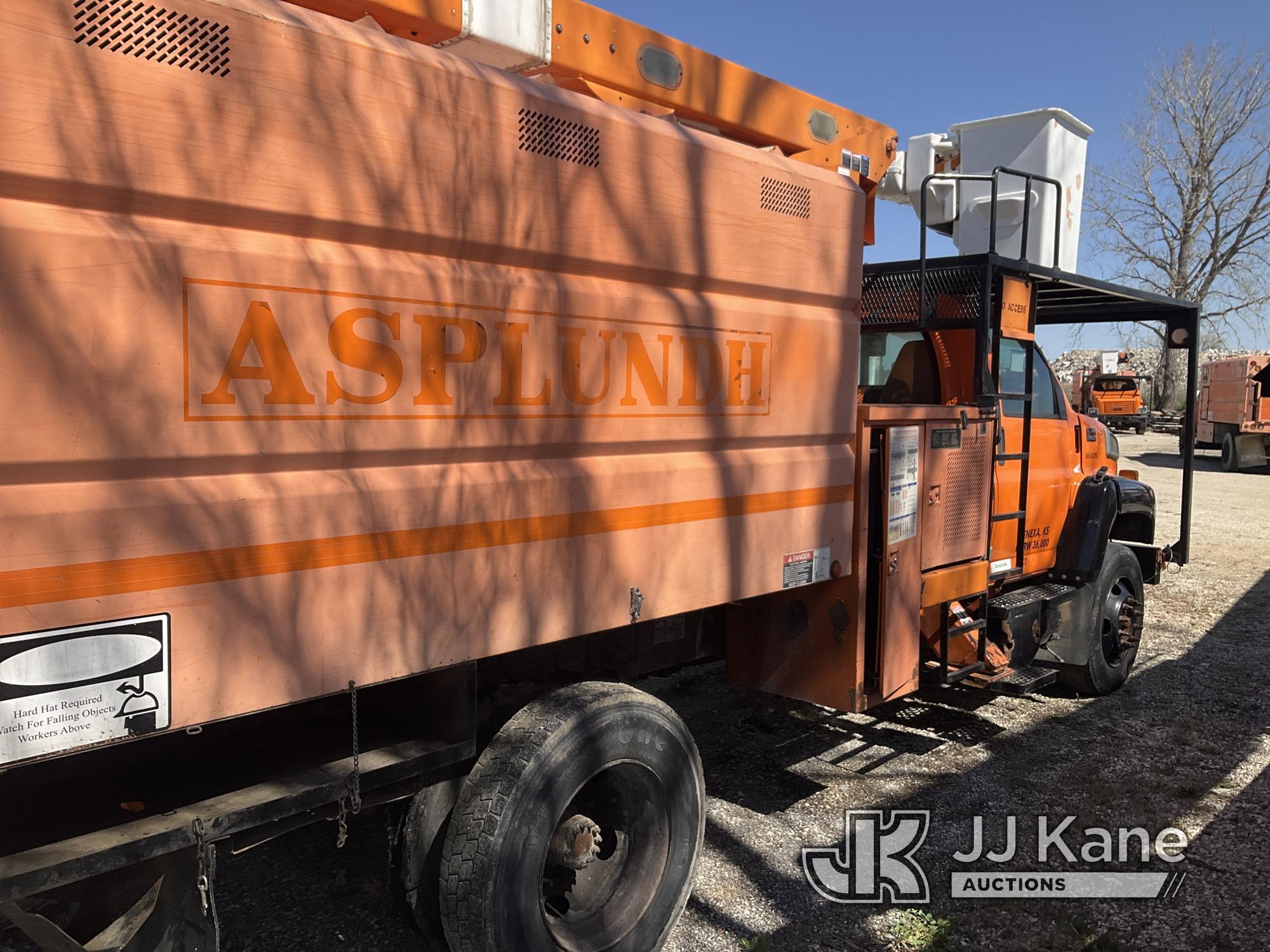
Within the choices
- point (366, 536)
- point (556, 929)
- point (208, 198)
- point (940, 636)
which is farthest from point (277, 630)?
point (940, 636)

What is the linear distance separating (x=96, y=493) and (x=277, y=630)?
0.48 meters

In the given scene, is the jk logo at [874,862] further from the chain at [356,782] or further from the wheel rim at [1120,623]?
the wheel rim at [1120,623]

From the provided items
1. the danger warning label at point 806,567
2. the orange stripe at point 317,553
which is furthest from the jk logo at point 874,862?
the orange stripe at point 317,553

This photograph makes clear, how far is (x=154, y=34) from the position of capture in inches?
76.3

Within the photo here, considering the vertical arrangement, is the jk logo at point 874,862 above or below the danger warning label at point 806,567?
below

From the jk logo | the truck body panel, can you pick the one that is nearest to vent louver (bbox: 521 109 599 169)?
the jk logo

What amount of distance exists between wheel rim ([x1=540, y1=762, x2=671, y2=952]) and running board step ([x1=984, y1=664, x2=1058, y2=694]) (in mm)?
2488

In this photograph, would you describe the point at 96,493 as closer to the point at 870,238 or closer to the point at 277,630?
the point at 277,630

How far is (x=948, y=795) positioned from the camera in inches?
180

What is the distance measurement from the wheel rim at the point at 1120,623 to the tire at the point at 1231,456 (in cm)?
2058

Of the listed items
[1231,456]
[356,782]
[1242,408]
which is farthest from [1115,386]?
[356,782]

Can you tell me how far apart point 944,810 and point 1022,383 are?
236cm

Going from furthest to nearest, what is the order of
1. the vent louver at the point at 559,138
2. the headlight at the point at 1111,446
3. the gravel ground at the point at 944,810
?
1. the headlight at the point at 1111,446
2. the gravel ground at the point at 944,810
3. the vent louver at the point at 559,138

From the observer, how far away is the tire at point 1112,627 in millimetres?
5734
